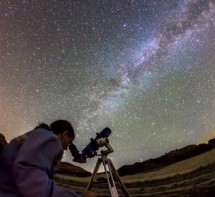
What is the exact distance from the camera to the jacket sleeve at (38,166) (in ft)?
6.40

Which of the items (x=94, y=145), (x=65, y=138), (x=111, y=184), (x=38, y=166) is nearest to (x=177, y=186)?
(x=111, y=184)

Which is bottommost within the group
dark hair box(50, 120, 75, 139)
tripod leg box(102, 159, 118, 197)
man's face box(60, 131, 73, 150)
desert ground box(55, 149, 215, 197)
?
desert ground box(55, 149, 215, 197)

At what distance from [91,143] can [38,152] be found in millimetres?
2503

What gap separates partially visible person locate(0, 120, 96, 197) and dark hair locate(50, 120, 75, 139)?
39cm

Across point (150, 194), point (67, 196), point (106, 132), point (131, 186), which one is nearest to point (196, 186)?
point (150, 194)

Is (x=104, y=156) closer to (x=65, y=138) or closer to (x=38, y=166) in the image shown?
(x=65, y=138)

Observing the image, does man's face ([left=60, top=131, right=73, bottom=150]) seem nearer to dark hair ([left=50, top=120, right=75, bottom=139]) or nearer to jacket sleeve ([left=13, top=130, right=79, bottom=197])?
dark hair ([left=50, top=120, right=75, bottom=139])

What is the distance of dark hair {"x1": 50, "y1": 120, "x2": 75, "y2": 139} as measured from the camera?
260cm

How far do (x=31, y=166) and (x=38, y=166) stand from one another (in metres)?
0.04

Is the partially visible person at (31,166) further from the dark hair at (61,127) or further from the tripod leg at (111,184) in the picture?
the tripod leg at (111,184)

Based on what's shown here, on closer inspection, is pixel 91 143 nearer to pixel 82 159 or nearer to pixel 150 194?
pixel 82 159

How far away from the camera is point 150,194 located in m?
8.35

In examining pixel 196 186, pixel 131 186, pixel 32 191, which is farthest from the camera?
pixel 131 186

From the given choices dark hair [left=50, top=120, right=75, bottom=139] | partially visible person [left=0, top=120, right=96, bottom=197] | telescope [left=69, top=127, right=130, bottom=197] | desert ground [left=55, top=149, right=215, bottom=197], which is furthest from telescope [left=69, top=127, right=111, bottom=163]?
desert ground [left=55, top=149, right=215, bottom=197]
